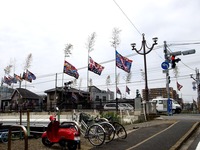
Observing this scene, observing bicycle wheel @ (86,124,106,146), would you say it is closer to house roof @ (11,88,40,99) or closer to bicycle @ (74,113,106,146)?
bicycle @ (74,113,106,146)

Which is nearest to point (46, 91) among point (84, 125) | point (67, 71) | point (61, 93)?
point (61, 93)

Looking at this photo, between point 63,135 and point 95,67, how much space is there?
21.8 meters

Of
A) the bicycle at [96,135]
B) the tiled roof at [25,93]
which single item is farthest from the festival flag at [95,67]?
the tiled roof at [25,93]

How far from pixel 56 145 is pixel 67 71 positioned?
75.8 feet

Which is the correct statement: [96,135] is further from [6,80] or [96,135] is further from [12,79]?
[6,80]

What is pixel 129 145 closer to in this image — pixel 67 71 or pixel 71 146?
pixel 71 146

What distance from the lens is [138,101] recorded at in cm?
1812

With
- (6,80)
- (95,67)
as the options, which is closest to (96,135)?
(95,67)

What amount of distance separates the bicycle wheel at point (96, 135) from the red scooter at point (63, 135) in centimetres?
96

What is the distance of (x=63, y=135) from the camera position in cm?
841

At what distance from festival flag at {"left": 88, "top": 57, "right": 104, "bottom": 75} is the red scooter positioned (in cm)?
2106

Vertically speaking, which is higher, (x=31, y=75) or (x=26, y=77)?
(x=31, y=75)

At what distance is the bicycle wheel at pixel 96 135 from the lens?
9.30 m

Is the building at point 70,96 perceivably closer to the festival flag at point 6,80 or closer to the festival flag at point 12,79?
the festival flag at point 12,79
